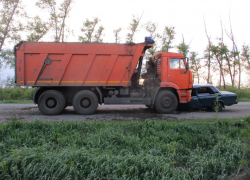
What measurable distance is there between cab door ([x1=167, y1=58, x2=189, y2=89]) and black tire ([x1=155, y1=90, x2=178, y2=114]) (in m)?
0.64

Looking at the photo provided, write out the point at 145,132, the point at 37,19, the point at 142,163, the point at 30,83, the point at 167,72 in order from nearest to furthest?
the point at 142,163 < the point at 145,132 < the point at 30,83 < the point at 167,72 < the point at 37,19

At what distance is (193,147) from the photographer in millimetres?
4645

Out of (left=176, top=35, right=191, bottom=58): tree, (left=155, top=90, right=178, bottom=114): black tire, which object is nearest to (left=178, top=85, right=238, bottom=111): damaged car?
(left=155, top=90, right=178, bottom=114): black tire

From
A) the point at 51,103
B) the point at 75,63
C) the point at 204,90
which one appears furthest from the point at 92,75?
the point at 204,90

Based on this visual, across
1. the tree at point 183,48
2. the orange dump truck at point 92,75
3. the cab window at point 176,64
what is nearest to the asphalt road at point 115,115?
the orange dump truck at point 92,75

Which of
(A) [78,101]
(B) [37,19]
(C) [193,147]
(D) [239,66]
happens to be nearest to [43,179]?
(C) [193,147]

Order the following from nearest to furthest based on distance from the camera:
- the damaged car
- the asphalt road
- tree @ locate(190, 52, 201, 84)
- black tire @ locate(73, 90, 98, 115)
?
the asphalt road, black tire @ locate(73, 90, 98, 115), the damaged car, tree @ locate(190, 52, 201, 84)

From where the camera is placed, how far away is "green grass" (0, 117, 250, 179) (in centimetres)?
333

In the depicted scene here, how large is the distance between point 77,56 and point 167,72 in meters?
4.21

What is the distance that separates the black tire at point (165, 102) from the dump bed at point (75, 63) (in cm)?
174

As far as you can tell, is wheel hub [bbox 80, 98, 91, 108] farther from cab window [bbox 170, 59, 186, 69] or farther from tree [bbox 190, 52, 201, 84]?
tree [bbox 190, 52, 201, 84]

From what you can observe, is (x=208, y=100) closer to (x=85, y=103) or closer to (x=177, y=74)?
(x=177, y=74)

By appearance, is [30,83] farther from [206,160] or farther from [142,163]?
[206,160]

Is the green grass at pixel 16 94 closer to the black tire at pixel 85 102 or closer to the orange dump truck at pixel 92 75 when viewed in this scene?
the orange dump truck at pixel 92 75
